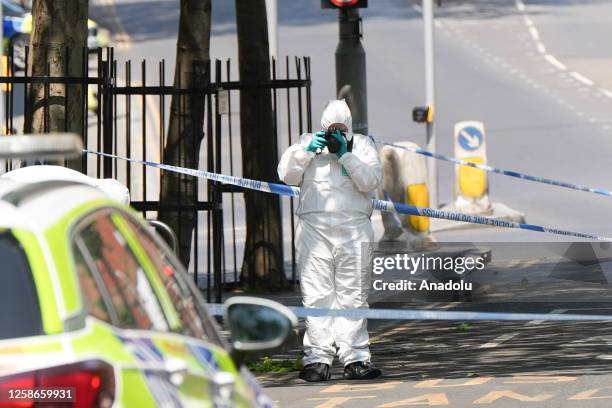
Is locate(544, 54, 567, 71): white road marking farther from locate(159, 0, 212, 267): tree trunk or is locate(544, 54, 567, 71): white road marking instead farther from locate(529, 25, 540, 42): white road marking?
locate(159, 0, 212, 267): tree trunk

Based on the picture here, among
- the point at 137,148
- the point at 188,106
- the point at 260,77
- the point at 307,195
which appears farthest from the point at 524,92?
the point at 307,195

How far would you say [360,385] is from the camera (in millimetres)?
10102

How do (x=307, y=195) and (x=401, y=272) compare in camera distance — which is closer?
(x=307, y=195)

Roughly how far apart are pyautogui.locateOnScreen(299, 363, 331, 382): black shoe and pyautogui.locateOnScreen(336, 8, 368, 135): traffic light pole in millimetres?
3124

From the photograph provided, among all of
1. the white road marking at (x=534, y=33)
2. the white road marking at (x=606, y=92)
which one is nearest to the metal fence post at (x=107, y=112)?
the white road marking at (x=606, y=92)

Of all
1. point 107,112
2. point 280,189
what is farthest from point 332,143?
point 107,112

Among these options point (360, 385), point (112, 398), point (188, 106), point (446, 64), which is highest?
point (446, 64)

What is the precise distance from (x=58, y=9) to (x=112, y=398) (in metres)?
7.97

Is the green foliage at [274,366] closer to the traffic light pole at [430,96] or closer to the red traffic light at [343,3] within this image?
the red traffic light at [343,3]

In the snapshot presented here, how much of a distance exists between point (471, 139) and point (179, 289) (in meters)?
17.3

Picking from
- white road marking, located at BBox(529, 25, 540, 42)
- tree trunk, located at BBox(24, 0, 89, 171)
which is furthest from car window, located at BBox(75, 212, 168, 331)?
white road marking, located at BBox(529, 25, 540, 42)

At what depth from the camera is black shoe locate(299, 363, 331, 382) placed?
10289 millimetres

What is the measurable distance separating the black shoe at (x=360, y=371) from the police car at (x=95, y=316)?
5930 mm

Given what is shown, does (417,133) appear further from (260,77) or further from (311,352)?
Result: (311,352)
